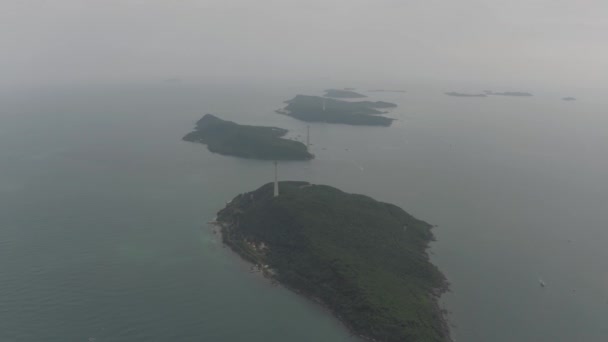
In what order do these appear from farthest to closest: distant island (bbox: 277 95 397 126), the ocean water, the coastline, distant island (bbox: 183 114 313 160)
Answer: distant island (bbox: 277 95 397 126) → distant island (bbox: 183 114 313 160) → the ocean water → the coastline

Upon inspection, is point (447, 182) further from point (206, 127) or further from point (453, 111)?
point (453, 111)

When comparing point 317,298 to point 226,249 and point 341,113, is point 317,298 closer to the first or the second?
point 226,249

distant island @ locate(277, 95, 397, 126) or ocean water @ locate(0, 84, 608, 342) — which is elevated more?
distant island @ locate(277, 95, 397, 126)

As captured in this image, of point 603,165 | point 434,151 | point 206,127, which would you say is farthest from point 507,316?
point 206,127

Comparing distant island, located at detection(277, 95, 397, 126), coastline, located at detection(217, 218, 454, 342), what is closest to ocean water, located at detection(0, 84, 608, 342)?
coastline, located at detection(217, 218, 454, 342)

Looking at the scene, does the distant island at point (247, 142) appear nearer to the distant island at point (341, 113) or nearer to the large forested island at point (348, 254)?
the large forested island at point (348, 254)

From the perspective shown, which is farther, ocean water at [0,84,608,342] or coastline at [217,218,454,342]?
ocean water at [0,84,608,342]

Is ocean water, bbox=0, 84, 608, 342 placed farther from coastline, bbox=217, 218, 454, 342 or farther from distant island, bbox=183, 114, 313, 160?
distant island, bbox=183, 114, 313, 160
